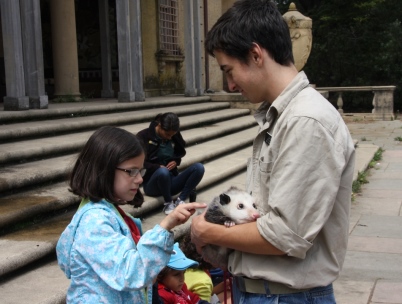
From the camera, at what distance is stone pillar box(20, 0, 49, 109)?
8.85 meters

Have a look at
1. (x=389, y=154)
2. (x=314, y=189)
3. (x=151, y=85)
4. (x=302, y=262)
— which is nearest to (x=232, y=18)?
(x=314, y=189)

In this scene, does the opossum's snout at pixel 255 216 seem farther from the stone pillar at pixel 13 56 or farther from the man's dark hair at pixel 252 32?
the stone pillar at pixel 13 56

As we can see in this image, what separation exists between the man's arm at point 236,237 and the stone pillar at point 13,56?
6.90 m

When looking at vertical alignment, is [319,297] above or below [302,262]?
below

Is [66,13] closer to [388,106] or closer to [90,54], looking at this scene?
[90,54]

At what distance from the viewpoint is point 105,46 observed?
1457 centimetres

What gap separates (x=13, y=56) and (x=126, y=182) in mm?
6507

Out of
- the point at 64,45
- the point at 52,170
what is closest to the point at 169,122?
the point at 52,170

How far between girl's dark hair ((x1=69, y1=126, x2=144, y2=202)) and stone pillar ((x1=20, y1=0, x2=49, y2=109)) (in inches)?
265

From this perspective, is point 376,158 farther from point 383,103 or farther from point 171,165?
point 383,103

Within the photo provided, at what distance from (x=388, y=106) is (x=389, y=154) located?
750 centimetres

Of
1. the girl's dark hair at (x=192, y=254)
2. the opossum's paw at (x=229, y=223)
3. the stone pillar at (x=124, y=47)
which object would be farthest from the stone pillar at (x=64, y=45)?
the opossum's paw at (x=229, y=223)

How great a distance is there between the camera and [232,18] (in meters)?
2.02

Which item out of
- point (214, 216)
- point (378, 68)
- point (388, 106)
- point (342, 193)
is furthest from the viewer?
point (378, 68)
